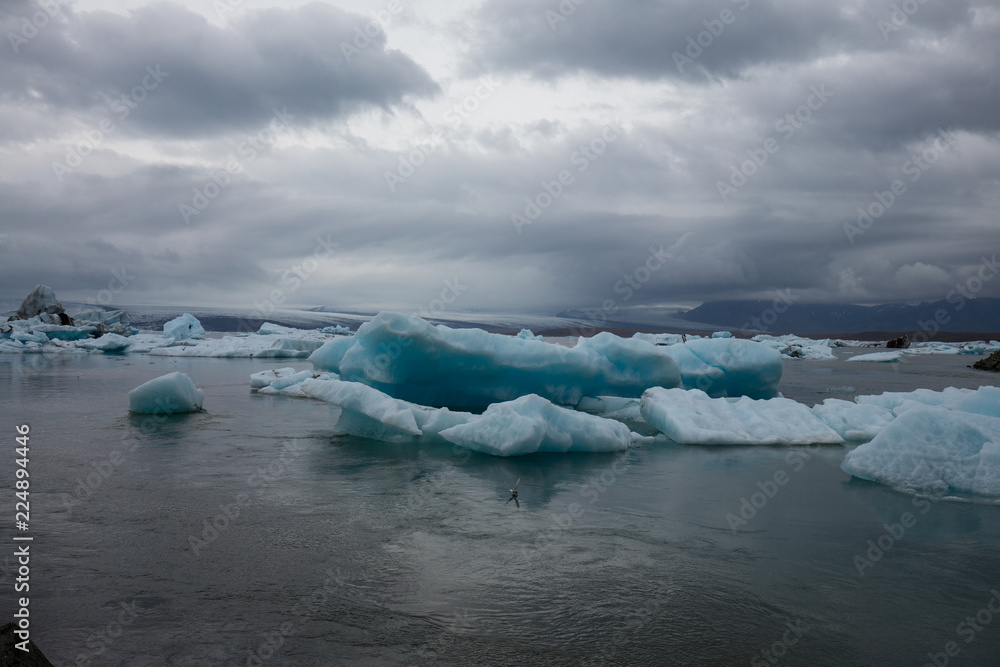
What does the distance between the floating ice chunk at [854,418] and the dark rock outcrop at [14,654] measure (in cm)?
880

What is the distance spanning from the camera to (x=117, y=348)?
29.0m

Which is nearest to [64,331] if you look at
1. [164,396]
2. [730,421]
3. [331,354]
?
[331,354]

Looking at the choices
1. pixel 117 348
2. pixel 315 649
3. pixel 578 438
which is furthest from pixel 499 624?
pixel 117 348

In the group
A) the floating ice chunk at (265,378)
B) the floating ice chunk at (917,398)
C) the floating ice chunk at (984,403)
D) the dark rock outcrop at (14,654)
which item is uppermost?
the floating ice chunk at (984,403)

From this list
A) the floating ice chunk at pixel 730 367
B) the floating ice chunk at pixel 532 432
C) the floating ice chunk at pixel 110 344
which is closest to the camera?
the floating ice chunk at pixel 532 432

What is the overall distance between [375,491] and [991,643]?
4.12m

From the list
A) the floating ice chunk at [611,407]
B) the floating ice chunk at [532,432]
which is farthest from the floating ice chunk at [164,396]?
the floating ice chunk at [611,407]

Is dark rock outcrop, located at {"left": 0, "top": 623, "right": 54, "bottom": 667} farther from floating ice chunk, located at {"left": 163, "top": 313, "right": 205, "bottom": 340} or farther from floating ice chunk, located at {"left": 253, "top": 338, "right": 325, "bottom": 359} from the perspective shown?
floating ice chunk, located at {"left": 163, "top": 313, "right": 205, "bottom": 340}

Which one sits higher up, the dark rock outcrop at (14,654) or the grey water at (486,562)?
the dark rock outcrop at (14,654)

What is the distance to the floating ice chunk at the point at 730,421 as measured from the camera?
8.12m

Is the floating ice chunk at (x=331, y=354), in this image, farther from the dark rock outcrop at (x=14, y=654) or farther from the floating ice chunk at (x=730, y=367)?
the dark rock outcrop at (x=14, y=654)

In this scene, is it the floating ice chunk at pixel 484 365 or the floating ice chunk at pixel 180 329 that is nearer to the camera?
the floating ice chunk at pixel 484 365

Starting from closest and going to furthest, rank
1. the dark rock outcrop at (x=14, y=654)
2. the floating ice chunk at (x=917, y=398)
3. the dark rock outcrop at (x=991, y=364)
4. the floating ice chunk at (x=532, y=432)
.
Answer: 1. the dark rock outcrop at (x=14, y=654)
2. the floating ice chunk at (x=532, y=432)
3. the floating ice chunk at (x=917, y=398)
4. the dark rock outcrop at (x=991, y=364)

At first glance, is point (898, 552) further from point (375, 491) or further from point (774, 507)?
point (375, 491)
